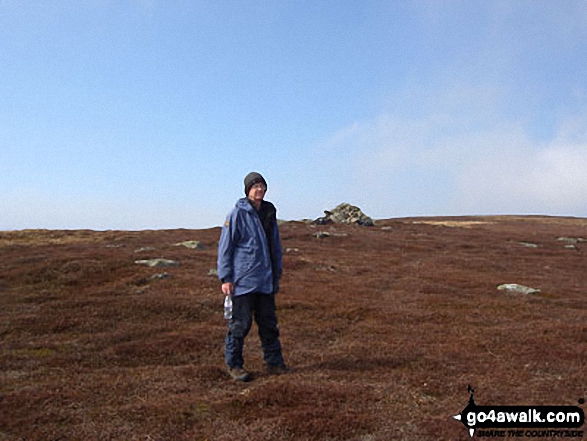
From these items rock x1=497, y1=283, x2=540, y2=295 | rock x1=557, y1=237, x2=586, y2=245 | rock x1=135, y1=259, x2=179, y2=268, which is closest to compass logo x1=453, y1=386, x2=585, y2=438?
rock x1=497, y1=283, x2=540, y2=295

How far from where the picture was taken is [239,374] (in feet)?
28.3

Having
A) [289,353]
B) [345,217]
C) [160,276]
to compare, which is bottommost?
[289,353]

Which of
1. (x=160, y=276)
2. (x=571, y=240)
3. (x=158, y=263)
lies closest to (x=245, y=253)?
(x=160, y=276)

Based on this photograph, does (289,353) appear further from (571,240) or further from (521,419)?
(571,240)

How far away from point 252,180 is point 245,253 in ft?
4.55

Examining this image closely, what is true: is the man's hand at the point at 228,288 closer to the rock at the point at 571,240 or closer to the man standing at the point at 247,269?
the man standing at the point at 247,269

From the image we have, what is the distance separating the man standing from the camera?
28.1ft

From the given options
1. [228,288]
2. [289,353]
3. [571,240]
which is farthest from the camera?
[571,240]

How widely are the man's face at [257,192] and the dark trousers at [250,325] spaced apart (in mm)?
1801

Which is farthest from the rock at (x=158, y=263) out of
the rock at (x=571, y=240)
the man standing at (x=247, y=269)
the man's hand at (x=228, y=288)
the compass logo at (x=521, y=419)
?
the rock at (x=571, y=240)

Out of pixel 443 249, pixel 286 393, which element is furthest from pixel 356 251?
pixel 286 393

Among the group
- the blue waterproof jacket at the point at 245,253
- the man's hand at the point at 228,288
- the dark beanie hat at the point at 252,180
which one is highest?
the dark beanie hat at the point at 252,180

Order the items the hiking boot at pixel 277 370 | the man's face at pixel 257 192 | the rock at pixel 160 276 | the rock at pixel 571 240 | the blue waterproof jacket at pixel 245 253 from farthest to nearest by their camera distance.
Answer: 1. the rock at pixel 571 240
2. the rock at pixel 160 276
3. the hiking boot at pixel 277 370
4. the man's face at pixel 257 192
5. the blue waterproof jacket at pixel 245 253

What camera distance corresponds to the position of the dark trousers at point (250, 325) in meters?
8.62
